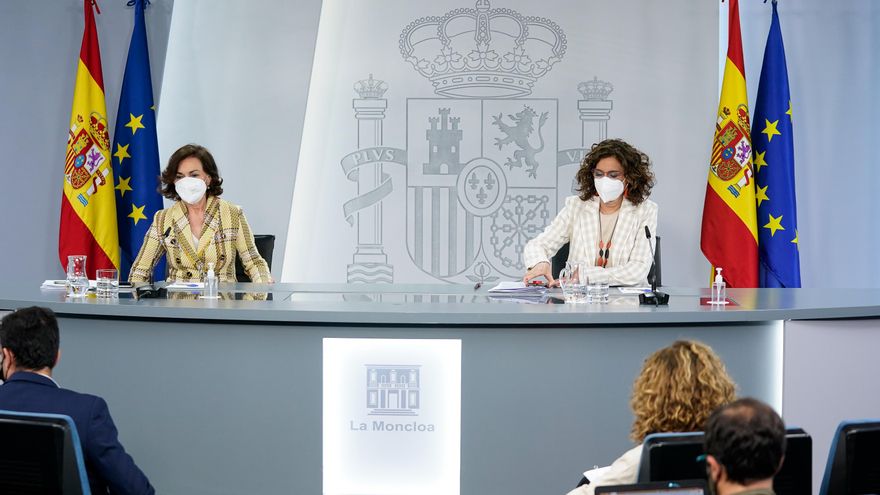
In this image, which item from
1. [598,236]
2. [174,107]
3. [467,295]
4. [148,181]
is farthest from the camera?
[174,107]

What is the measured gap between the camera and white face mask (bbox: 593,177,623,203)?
4035mm

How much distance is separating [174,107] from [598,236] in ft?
10.2

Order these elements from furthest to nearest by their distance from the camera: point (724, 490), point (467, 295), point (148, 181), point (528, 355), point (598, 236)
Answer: point (148, 181), point (598, 236), point (467, 295), point (528, 355), point (724, 490)

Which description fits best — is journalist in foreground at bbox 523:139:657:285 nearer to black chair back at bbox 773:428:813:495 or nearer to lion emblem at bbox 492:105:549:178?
lion emblem at bbox 492:105:549:178

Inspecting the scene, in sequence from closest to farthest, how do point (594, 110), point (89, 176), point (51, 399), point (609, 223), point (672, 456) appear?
point (672, 456), point (51, 399), point (609, 223), point (89, 176), point (594, 110)

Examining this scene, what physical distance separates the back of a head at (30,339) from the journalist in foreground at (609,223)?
7.24 feet

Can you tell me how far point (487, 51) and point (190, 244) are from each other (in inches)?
95.2

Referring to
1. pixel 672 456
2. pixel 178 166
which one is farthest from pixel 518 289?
pixel 672 456

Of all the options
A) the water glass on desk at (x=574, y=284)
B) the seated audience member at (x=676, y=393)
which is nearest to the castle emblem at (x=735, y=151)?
the water glass on desk at (x=574, y=284)

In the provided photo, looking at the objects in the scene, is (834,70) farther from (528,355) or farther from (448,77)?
(528,355)

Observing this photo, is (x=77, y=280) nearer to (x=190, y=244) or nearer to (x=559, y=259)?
(x=190, y=244)

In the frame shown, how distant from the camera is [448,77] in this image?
5652mm

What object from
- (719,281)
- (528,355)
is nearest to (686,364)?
(528,355)

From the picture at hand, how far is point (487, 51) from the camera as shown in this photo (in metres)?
5.64
